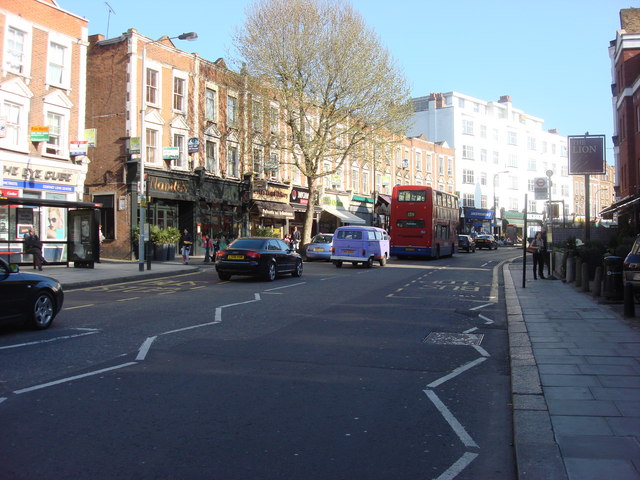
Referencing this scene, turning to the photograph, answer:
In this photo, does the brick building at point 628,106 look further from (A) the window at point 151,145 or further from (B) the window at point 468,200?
(B) the window at point 468,200

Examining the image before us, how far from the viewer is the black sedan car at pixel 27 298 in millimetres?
8266

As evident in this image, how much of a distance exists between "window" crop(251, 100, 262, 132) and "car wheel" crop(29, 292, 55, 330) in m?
25.9

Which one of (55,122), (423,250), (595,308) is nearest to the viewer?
(595,308)

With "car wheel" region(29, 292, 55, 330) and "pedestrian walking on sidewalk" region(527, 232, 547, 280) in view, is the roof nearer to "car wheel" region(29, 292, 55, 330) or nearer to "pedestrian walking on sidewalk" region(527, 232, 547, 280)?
"pedestrian walking on sidewalk" region(527, 232, 547, 280)

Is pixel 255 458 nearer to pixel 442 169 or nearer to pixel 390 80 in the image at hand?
pixel 390 80

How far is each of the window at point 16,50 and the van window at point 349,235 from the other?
1507cm

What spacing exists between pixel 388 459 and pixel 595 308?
8862 mm

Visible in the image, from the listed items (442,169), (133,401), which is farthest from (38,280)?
(442,169)

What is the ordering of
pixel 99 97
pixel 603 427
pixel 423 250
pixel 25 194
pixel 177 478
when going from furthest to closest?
pixel 423 250 < pixel 99 97 < pixel 25 194 < pixel 603 427 < pixel 177 478

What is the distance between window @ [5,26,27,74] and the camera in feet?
76.3

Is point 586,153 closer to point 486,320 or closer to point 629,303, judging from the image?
point 629,303

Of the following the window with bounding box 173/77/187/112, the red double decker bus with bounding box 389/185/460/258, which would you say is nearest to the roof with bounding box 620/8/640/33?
the red double decker bus with bounding box 389/185/460/258

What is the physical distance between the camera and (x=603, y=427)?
4.38 meters

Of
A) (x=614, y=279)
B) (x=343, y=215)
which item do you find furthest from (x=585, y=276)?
(x=343, y=215)
